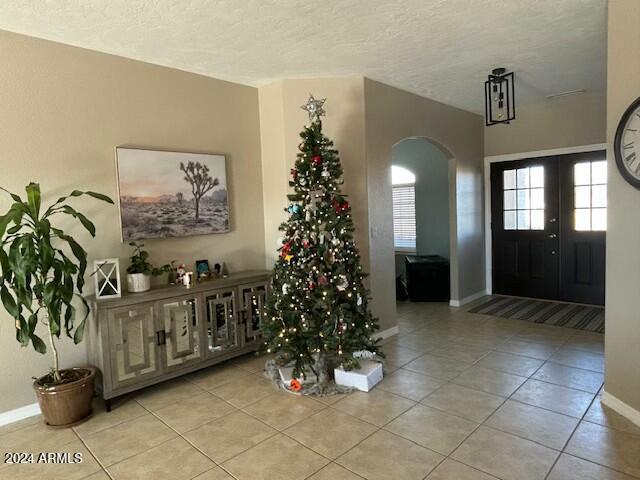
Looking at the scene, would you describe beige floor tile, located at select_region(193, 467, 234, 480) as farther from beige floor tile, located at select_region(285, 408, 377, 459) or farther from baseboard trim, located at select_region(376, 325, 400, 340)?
baseboard trim, located at select_region(376, 325, 400, 340)

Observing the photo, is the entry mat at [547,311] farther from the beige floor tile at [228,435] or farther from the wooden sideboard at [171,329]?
the beige floor tile at [228,435]

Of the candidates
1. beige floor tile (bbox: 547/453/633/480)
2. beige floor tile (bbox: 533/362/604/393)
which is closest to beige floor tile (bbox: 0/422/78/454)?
beige floor tile (bbox: 547/453/633/480)

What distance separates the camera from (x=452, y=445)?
236 centimetres

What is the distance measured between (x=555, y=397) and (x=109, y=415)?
323 cm

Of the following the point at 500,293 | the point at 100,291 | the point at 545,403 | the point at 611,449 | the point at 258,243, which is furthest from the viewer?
the point at 500,293

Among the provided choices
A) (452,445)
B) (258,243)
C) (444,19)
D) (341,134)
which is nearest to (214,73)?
(341,134)

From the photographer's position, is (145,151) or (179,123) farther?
(179,123)

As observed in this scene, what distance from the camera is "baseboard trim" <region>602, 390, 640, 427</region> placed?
2.50 m

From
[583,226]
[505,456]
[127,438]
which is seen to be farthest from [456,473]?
[583,226]

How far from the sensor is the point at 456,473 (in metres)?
2.11

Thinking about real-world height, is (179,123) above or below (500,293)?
above

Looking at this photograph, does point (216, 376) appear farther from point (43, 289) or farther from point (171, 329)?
point (43, 289)

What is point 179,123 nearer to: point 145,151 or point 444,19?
point 145,151

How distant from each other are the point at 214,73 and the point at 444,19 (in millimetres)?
2129
